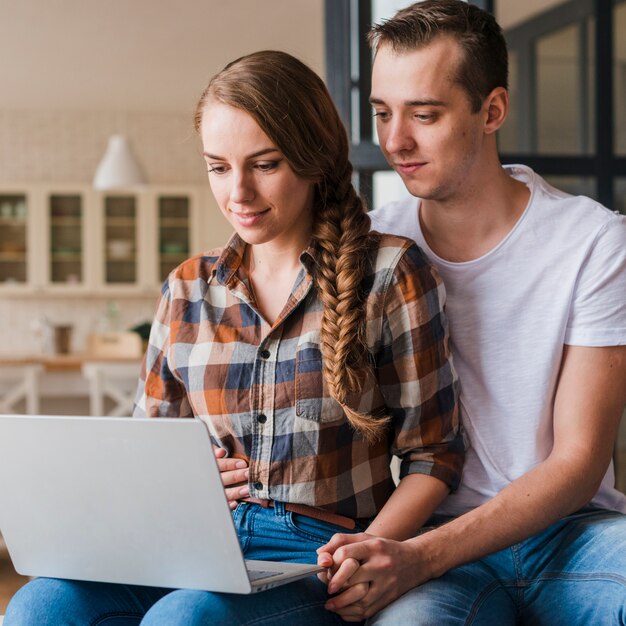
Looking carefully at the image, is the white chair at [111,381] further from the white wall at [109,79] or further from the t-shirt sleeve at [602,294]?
the t-shirt sleeve at [602,294]

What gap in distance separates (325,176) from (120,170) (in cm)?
443

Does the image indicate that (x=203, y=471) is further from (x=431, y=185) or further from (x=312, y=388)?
(x=431, y=185)

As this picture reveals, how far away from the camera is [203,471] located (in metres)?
0.95

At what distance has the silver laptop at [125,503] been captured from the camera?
96cm

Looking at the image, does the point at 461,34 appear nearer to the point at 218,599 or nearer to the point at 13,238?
the point at 218,599

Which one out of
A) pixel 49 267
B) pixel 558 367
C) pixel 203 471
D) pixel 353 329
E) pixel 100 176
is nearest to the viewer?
pixel 203 471

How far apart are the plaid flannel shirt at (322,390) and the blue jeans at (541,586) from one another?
141mm

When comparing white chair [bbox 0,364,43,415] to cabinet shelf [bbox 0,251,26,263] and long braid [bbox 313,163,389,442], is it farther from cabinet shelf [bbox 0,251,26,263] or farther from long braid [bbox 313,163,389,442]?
long braid [bbox 313,163,389,442]

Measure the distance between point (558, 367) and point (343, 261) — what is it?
354 mm

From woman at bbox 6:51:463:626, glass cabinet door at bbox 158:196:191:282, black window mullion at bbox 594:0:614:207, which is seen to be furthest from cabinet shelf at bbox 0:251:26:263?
woman at bbox 6:51:463:626

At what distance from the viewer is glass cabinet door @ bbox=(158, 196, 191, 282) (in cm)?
776

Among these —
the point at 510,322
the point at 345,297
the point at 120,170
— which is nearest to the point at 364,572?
the point at 345,297

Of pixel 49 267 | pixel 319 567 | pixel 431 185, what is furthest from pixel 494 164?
pixel 49 267

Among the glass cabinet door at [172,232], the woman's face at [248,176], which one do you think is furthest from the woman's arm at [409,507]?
the glass cabinet door at [172,232]
